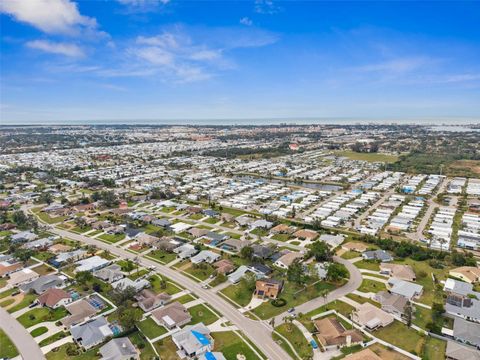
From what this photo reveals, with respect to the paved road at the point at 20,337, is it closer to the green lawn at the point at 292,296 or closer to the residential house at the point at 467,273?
the green lawn at the point at 292,296

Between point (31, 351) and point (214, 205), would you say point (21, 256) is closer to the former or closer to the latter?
point (31, 351)

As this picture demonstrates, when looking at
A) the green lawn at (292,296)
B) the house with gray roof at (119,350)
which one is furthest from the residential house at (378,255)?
the house with gray roof at (119,350)

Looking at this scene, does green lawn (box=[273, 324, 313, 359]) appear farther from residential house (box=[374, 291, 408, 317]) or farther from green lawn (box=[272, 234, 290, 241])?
green lawn (box=[272, 234, 290, 241])

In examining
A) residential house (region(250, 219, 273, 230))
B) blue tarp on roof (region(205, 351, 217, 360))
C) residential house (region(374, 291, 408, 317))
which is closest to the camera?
blue tarp on roof (region(205, 351, 217, 360))

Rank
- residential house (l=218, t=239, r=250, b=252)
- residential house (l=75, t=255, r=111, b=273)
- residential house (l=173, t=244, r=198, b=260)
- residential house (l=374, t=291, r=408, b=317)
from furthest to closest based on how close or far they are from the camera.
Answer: residential house (l=218, t=239, r=250, b=252) → residential house (l=173, t=244, r=198, b=260) → residential house (l=75, t=255, r=111, b=273) → residential house (l=374, t=291, r=408, b=317)

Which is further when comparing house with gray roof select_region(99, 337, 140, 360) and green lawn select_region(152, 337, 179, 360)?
green lawn select_region(152, 337, 179, 360)

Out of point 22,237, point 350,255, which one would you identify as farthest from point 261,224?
point 22,237

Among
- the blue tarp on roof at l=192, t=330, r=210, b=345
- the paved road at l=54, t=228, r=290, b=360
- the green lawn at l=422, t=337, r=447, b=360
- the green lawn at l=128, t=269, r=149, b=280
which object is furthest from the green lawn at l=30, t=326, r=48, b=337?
the green lawn at l=422, t=337, r=447, b=360
